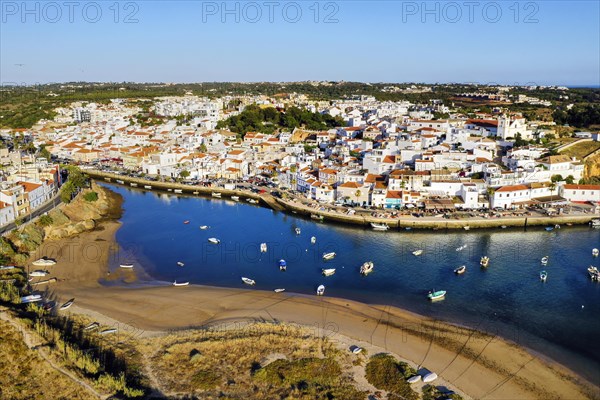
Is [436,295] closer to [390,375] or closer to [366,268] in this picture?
[366,268]

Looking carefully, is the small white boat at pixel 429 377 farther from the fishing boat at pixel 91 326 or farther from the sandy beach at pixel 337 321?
the fishing boat at pixel 91 326

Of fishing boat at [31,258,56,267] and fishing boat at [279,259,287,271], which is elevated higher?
fishing boat at [31,258,56,267]

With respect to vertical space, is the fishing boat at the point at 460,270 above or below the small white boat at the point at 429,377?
above

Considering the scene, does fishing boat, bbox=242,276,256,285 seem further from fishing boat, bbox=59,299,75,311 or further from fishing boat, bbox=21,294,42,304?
fishing boat, bbox=21,294,42,304

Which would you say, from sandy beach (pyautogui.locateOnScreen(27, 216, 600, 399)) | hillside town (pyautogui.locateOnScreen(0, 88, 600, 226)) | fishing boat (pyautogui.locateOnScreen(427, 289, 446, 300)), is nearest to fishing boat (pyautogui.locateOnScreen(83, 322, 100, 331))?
sandy beach (pyautogui.locateOnScreen(27, 216, 600, 399))

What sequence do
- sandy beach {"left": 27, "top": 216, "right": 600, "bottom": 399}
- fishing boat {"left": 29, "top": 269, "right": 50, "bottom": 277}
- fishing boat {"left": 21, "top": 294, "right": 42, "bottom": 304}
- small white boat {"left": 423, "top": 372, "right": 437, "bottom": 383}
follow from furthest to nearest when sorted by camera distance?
fishing boat {"left": 29, "top": 269, "right": 50, "bottom": 277} < fishing boat {"left": 21, "top": 294, "right": 42, "bottom": 304} < sandy beach {"left": 27, "top": 216, "right": 600, "bottom": 399} < small white boat {"left": 423, "top": 372, "right": 437, "bottom": 383}

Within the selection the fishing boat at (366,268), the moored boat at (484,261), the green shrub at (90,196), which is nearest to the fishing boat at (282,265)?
the fishing boat at (366,268)
